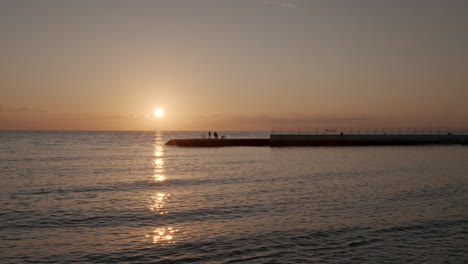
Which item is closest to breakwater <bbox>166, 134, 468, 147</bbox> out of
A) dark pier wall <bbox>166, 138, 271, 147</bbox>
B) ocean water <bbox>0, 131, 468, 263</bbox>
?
dark pier wall <bbox>166, 138, 271, 147</bbox>

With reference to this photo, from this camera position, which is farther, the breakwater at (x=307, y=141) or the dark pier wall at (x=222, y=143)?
the breakwater at (x=307, y=141)

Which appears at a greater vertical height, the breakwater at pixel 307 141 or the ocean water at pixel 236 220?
the breakwater at pixel 307 141

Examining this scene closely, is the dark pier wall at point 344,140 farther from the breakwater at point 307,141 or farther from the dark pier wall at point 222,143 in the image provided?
the dark pier wall at point 222,143

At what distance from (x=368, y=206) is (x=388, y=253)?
8937 mm

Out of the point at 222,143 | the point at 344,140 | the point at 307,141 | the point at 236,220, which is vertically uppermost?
the point at 344,140

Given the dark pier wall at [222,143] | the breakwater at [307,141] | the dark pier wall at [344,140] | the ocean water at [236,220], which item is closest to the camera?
the ocean water at [236,220]

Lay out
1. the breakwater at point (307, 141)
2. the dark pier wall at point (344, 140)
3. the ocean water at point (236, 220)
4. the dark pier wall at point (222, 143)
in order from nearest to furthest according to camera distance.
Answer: the ocean water at point (236, 220) < the dark pier wall at point (222, 143) < the breakwater at point (307, 141) < the dark pier wall at point (344, 140)

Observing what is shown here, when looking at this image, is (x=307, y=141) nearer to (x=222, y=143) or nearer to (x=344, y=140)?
(x=344, y=140)

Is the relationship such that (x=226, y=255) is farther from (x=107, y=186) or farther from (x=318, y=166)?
(x=318, y=166)

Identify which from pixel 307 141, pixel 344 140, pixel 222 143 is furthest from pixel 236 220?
pixel 344 140

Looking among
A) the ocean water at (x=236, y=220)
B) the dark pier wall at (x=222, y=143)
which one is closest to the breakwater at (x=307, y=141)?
the dark pier wall at (x=222, y=143)

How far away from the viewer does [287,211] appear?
22844mm

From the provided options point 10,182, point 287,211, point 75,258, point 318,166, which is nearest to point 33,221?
point 75,258

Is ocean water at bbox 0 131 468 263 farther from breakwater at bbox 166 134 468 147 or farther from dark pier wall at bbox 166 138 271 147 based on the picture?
breakwater at bbox 166 134 468 147
